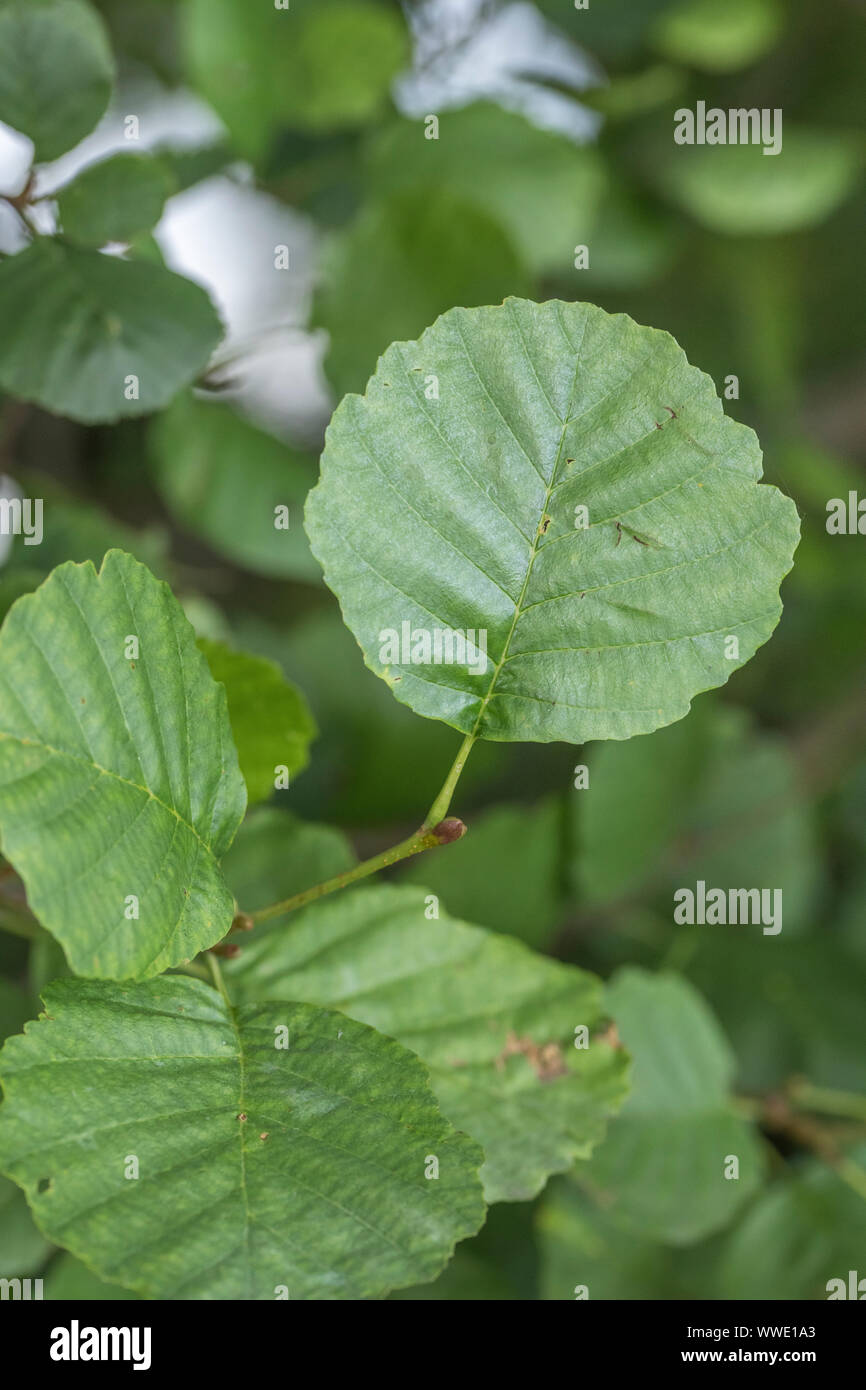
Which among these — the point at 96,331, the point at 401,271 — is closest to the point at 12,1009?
the point at 96,331

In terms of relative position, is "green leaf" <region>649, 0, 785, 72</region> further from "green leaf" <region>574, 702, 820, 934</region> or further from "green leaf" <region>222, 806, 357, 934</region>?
"green leaf" <region>222, 806, 357, 934</region>

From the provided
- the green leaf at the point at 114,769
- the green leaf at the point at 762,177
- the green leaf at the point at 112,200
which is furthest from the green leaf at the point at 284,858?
the green leaf at the point at 762,177

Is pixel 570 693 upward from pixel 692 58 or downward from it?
downward

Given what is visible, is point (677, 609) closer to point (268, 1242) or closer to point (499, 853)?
point (268, 1242)

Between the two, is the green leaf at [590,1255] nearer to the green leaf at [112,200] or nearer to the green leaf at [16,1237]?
the green leaf at [16,1237]

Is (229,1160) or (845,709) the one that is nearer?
(229,1160)

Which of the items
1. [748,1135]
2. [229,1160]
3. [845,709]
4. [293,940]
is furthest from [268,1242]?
[845,709]
